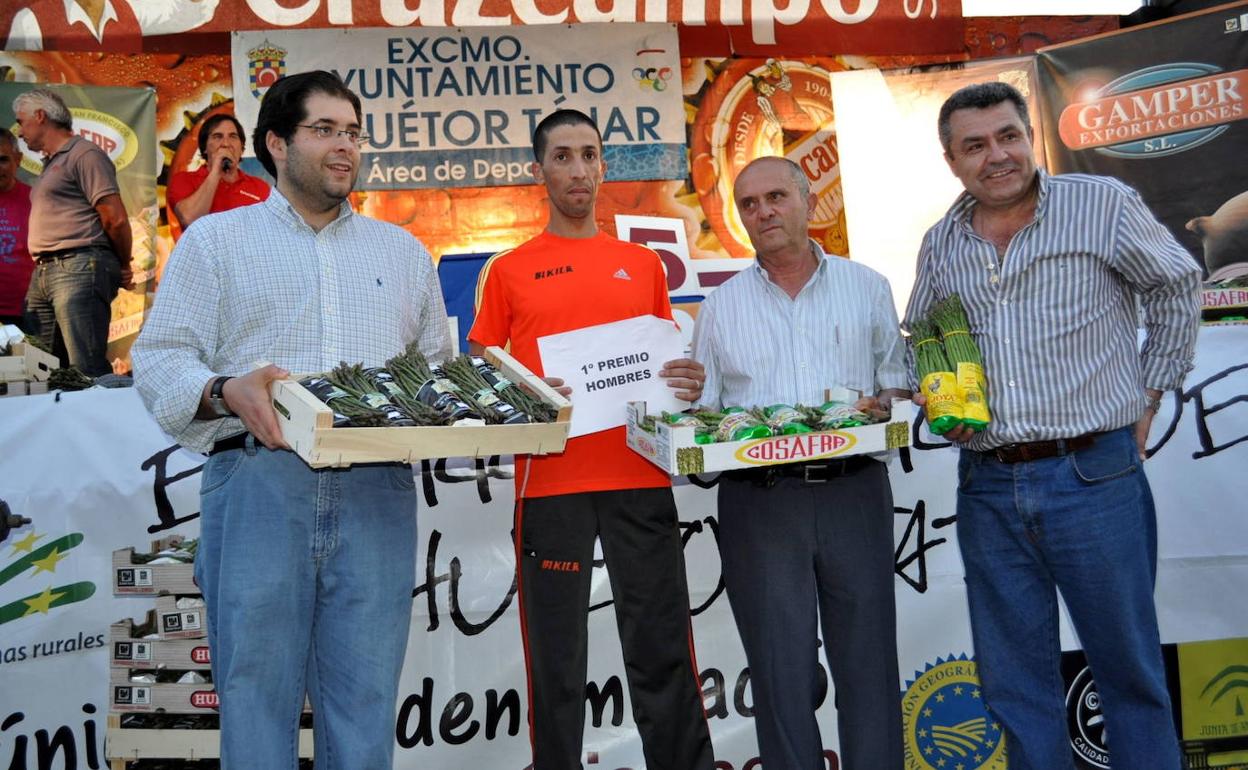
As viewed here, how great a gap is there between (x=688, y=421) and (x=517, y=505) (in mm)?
666

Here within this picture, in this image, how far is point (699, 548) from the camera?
3477 mm

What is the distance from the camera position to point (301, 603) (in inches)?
85.7

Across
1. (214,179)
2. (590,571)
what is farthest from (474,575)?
(214,179)

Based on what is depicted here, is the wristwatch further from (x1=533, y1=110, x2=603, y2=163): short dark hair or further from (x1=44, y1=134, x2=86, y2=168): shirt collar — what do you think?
(x1=44, y1=134, x2=86, y2=168): shirt collar

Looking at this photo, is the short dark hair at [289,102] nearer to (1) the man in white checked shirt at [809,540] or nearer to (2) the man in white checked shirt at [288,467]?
(2) the man in white checked shirt at [288,467]

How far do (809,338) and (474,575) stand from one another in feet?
4.69

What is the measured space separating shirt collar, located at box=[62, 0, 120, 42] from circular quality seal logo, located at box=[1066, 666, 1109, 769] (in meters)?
6.43

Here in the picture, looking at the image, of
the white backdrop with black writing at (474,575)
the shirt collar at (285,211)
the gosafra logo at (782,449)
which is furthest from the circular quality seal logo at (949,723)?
the shirt collar at (285,211)

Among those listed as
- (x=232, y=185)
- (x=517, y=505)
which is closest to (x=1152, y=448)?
(x=517, y=505)

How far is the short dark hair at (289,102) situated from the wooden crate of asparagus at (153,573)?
1342 mm

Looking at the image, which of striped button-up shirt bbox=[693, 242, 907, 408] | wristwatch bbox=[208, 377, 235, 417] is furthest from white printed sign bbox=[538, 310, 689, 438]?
wristwatch bbox=[208, 377, 235, 417]

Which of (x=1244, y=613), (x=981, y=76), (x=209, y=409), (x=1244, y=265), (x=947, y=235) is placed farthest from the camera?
(x=981, y=76)

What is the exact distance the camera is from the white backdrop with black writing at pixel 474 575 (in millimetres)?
3264

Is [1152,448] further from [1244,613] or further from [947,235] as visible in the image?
[947,235]
